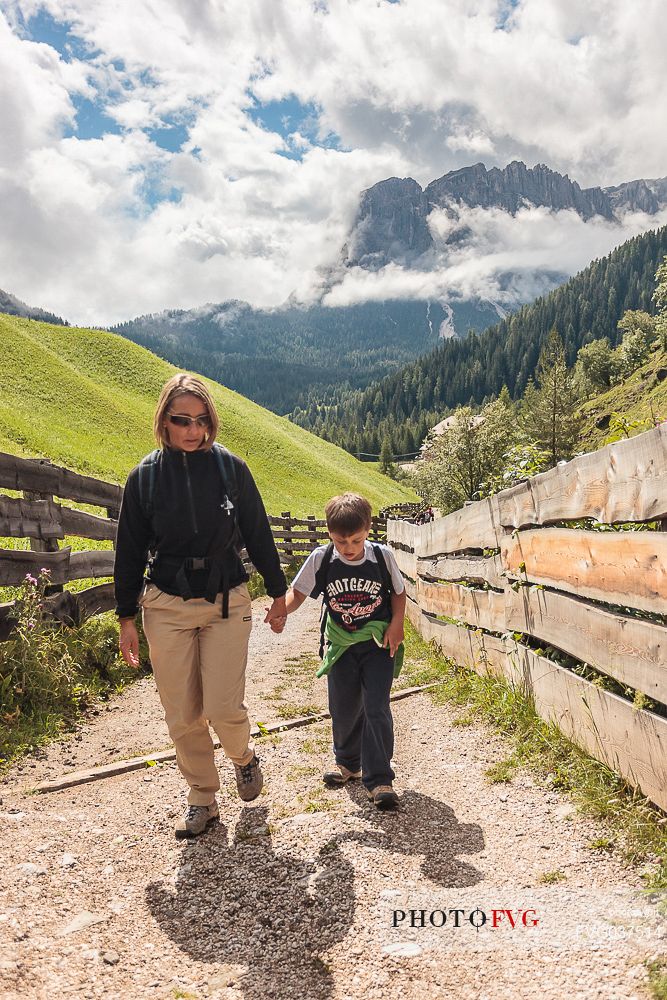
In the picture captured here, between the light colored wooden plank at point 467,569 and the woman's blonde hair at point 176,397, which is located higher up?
the woman's blonde hair at point 176,397

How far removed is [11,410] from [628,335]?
359 feet

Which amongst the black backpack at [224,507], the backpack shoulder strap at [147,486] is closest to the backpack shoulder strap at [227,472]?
the black backpack at [224,507]

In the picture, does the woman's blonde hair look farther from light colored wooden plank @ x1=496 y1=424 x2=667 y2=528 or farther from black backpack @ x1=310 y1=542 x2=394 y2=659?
light colored wooden plank @ x1=496 y1=424 x2=667 y2=528

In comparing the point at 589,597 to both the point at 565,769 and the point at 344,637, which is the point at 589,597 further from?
the point at 344,637

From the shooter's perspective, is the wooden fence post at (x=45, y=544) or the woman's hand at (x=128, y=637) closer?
the woman's hand at (x=128, y=637)

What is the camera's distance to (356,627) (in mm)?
4410

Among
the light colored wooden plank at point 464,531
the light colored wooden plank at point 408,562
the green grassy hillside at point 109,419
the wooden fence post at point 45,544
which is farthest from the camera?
the green grassy hillside at point 109,419

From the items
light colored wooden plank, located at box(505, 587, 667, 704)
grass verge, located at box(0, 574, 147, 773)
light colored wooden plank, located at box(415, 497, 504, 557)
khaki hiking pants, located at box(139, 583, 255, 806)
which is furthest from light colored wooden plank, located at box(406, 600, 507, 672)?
grass verge, located at box(0, 574, 147, 773)

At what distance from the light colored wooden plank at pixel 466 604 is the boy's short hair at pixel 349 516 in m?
2.28

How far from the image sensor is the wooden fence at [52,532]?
6430 mm

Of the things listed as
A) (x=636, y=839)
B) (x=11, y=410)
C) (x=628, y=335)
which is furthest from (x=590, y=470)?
(x=628, y=335)

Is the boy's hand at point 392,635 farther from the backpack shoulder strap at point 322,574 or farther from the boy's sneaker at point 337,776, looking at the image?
the boy's sneaker at point 337,776

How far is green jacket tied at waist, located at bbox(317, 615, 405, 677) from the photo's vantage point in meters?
4.38

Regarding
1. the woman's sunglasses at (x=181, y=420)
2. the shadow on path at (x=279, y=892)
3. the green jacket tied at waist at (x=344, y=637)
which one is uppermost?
the woman's sunglasses at (x=181, y=420)
